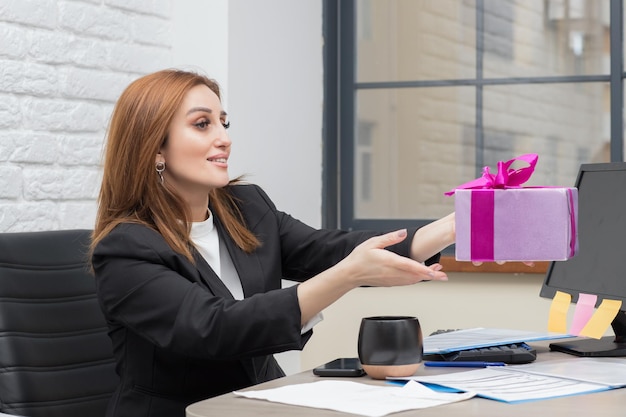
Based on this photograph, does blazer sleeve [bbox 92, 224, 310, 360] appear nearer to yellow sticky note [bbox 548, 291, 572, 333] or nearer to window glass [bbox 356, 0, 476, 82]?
yellow sticky note [bbox 548, 291, 572, 333]

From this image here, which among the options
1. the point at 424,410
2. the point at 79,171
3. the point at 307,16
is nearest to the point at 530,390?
the point at 424,410

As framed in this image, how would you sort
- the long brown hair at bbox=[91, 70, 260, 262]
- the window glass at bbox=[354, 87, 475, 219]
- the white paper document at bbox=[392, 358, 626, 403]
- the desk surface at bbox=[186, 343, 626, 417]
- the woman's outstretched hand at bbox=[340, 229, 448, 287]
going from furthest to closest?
the window glass at bbox=[354, 87, 475, 219] → the long brown hair at bbox=[91, 70, 260, 262] → the woman's outstretched hand at bbox=[340, 229, 448, 287] → the white paper document at bbox=[392, 358, 626, 403] → the desk surface at bbox=[186, 343, 626, 417]

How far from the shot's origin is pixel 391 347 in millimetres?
1506

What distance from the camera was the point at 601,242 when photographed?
71.5 inches

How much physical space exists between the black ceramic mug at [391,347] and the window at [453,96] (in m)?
1.50

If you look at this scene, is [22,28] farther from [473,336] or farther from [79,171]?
[473,336]

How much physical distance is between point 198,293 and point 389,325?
34cm

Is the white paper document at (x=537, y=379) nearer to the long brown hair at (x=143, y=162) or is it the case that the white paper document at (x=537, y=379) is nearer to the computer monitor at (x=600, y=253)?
the computer monitor at (x=600, y=253)

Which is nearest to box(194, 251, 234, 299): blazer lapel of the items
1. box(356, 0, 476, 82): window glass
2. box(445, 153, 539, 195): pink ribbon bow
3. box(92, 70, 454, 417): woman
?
box(92, 70, 454, 417): woman

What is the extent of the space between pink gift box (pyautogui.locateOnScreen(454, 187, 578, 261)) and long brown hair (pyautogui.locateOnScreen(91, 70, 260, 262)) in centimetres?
66

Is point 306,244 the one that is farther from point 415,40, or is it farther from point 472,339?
point 415,40

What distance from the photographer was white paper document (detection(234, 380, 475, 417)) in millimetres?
1294

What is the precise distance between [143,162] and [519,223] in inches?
32.0

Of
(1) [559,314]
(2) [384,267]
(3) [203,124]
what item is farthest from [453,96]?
(2) [384,267]
